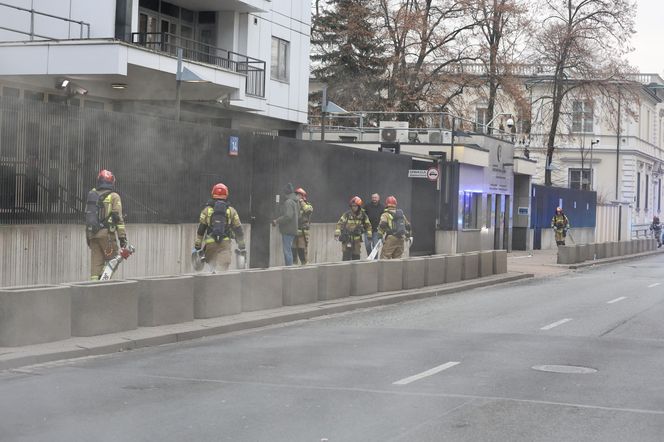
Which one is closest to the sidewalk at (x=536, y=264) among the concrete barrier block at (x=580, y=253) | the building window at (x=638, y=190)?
the concrete barrier block at (x=580, y=253)

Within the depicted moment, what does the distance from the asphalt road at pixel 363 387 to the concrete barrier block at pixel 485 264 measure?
8.97 metres

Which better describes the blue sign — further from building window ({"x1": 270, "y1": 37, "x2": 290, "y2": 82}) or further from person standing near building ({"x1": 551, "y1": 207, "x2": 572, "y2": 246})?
person standing near building ({"x1": 551, "y1": 207, "x2": 572, "y2": 246})

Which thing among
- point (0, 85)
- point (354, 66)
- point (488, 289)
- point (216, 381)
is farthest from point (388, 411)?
point (354, 66)

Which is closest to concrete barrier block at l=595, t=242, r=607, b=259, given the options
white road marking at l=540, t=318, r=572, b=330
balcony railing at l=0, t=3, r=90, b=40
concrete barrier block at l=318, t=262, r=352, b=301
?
balcony railing at l=0, t=3, r=90, b=40

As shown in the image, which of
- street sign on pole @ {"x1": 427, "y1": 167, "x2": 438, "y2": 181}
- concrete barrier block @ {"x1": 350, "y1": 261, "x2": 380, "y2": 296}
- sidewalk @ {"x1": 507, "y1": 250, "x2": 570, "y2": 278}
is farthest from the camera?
street sign on pole @ {"x1": 427, "y1": 167, "x2": 438, "y2": 181}

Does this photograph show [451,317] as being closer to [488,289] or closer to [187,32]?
[488,289]

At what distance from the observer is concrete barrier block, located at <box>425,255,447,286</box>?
2012 cm

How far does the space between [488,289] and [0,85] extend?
39.3ft

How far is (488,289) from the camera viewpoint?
21359mm

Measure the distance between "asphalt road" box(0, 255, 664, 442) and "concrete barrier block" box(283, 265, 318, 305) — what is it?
3.44 feet

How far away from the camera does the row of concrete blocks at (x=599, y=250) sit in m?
31.5

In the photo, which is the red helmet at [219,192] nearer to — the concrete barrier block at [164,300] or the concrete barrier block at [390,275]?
the concrete barrier block at [164,300]

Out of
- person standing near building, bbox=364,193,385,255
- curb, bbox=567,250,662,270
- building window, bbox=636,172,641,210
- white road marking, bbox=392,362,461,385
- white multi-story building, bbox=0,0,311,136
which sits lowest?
curb, bbox=567,250,662,270

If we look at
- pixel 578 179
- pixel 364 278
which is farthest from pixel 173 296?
pixel 578 179
